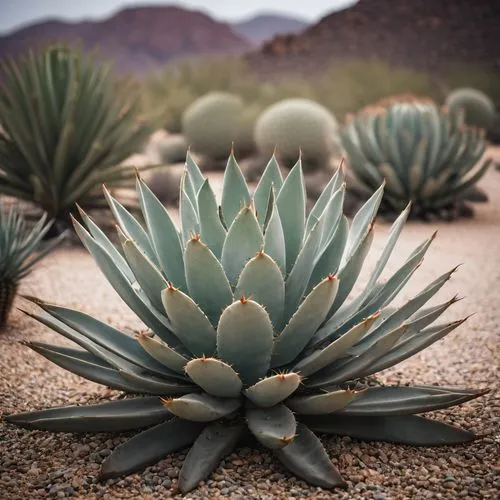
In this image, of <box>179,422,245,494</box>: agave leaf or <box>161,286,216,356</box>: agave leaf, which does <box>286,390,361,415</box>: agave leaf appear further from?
<box>161,286,216,356</box>: agave leaf

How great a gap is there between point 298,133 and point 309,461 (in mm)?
6147

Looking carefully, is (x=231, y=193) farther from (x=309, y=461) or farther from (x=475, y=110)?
(x=475, y=110)

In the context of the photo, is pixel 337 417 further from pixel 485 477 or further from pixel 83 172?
pixel 83 172

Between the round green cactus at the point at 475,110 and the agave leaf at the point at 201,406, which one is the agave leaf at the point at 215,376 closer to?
the agave leaf at the point at 201,406

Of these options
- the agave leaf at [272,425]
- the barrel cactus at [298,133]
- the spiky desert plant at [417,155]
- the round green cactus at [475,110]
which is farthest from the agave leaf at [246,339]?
the round green cactus at [475,110]

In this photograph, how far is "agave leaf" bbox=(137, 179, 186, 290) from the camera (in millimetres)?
2271

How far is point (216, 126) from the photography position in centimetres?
902

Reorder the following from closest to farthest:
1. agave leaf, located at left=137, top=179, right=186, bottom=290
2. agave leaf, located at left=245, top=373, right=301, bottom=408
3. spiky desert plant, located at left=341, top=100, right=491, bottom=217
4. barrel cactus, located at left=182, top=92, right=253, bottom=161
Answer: agave leaf, located at left=245, top=373, right=301, bottom=408 < agave leaf, located at left=137, top=179, right=186, bottom=290 < spiky desert plant, located at left=341, top=100, right=491, bottom=217 < barrel cactus, located at left=182, top=92, right=253, bottom=161

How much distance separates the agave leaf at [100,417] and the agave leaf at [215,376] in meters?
0.25

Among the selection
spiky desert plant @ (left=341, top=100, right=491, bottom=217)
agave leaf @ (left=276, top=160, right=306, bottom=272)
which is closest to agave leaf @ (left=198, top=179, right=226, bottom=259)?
agave leaf @ (left=276, top=160, right=306, bottom=272)

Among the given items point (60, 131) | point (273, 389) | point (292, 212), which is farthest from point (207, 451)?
point (60, 131)

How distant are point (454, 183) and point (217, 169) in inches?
154

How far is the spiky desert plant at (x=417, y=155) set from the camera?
5.83 metres

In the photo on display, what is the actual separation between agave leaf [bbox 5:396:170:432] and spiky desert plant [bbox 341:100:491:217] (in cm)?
398
